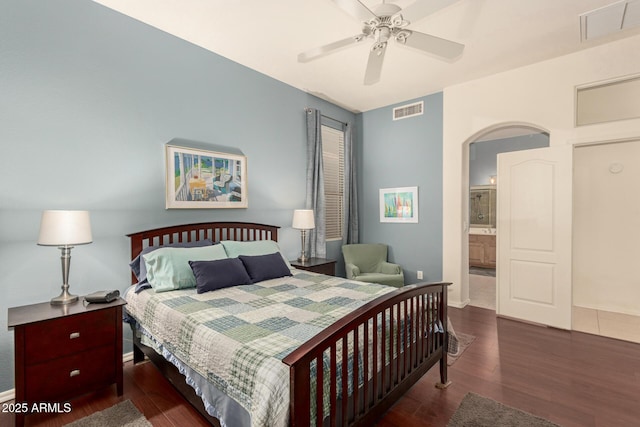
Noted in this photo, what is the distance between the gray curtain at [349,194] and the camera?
5234 mm

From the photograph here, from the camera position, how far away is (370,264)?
4934 mm

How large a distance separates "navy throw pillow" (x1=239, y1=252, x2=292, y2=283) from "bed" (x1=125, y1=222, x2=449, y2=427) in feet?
0.28

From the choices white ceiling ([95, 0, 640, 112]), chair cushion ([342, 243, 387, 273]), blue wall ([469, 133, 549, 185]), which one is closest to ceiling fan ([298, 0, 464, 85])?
white ceiling ([95, 0, 640, 112])

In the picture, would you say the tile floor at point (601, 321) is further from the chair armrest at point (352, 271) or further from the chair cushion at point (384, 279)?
the chair armrest at point (352, 271)

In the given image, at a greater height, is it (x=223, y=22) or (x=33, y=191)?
(x=223, y=22)

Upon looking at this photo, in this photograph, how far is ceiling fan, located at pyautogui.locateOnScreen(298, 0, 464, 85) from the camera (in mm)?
2044

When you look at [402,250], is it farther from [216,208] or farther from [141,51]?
[141,51]

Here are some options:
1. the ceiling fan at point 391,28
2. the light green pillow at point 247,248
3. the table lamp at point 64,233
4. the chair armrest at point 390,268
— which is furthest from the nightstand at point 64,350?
the chair armrest at point 390,268

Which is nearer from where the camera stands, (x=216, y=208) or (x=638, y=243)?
(x=216, y=208)

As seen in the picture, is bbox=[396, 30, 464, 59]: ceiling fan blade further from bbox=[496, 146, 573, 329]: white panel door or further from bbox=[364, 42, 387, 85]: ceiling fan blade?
bbox=[496, 146, 573, 329]: white panel door

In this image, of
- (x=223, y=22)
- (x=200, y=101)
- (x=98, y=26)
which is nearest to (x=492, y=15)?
(x=223, y=22)

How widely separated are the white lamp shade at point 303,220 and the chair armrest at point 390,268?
1466 mm

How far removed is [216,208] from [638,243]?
17.8 feet

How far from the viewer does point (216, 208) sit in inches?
138
